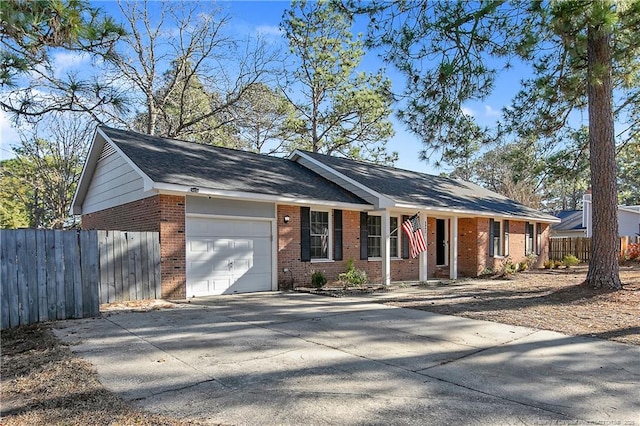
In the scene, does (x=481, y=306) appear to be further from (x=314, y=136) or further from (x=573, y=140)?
(x=314, y=136)

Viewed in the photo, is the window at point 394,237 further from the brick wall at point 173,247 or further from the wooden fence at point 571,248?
the wooden fence at point 571,248

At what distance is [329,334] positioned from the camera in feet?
21.5

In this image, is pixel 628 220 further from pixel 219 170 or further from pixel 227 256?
pixel 227 256

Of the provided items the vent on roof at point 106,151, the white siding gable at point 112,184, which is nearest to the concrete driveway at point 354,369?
the white siding gable at point 112,184

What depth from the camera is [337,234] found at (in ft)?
42.4

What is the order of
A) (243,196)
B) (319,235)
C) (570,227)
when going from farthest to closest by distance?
(570,227) → (319,235) → (243,196)

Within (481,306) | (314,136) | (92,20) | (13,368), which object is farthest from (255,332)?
(314,136)

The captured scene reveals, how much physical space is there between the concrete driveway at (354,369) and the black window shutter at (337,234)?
499 cm

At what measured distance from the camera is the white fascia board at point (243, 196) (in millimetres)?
9242

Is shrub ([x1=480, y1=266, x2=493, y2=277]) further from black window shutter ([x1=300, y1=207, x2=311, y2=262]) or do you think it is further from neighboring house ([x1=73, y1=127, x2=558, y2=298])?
black window shutter ([x1=300, y1=207, x2=311, y2=262])

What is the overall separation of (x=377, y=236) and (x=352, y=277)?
2542 millimetres

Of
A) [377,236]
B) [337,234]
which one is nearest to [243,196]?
[337,234]

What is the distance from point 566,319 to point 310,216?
6.89 m

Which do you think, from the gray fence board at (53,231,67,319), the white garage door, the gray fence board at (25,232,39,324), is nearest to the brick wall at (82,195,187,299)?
the white garage door
